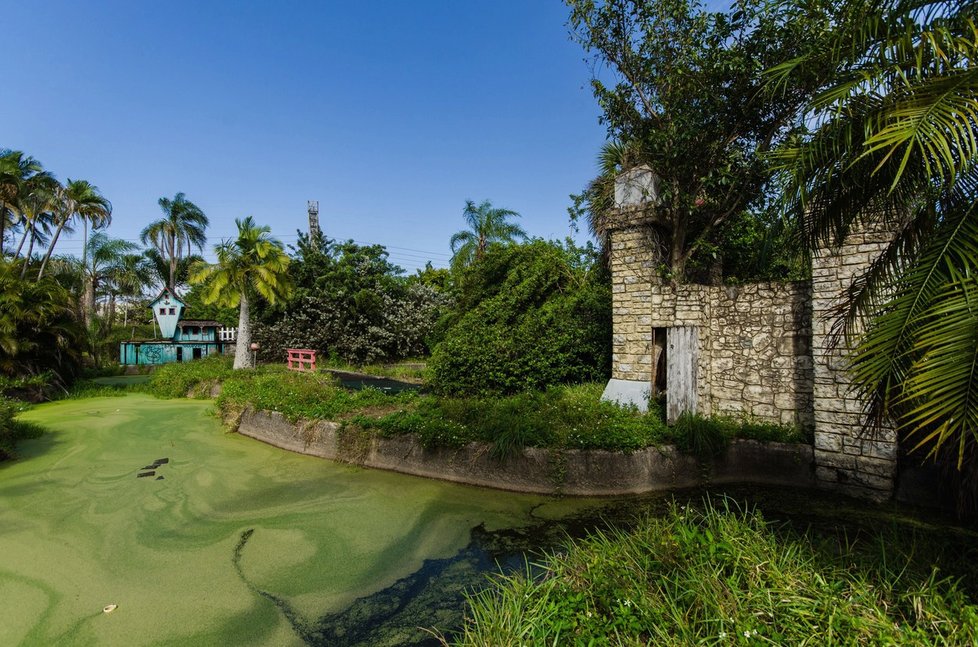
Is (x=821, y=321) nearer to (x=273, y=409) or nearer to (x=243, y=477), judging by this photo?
(x=243, y=477)

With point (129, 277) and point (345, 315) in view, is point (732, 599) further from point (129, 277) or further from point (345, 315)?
point (129, 277)

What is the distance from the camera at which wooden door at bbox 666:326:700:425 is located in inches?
251

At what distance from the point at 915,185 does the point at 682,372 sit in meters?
3.83

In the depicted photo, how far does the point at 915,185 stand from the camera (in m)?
3.05

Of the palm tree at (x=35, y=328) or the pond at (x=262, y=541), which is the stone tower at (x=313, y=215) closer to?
the palm tree at (x=35, y=328)

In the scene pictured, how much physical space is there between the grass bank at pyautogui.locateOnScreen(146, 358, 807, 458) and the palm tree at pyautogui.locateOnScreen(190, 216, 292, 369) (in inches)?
311

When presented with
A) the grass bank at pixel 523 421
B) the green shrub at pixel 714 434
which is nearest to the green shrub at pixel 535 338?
the grass bank at pixel 523 421

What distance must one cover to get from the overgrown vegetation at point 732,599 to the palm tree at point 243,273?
15785mm

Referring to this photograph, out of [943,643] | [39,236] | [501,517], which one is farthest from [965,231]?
[39,236]

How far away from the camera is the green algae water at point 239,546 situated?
3.18 metres

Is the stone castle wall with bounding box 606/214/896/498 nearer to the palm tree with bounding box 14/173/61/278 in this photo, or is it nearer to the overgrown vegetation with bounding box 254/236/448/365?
the overgrown vegetation with bounding box 254/236/448/365

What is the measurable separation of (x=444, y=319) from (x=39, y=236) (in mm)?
18109

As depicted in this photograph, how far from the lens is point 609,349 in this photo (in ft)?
30.3

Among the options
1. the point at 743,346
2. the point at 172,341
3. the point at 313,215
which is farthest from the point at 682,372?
the point at 172,341
